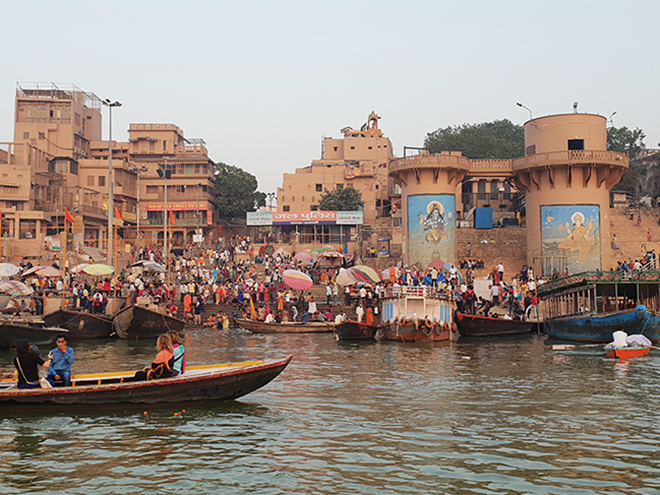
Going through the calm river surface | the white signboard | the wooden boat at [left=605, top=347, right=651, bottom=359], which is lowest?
the calm river surface

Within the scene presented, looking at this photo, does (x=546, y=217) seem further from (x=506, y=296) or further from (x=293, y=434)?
(x=293, y=434)

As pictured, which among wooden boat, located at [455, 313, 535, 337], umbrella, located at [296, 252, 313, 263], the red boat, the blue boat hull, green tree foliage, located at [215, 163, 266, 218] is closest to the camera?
the blue boat hull

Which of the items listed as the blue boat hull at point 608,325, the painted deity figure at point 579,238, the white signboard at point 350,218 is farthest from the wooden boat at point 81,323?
the white signboard at point 350,218

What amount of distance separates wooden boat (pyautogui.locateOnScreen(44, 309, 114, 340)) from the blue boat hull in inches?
797

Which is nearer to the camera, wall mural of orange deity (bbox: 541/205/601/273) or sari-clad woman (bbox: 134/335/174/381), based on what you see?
sari-clad woman (bbox: 134/335/174/381)

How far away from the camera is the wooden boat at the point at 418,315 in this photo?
29000 mm

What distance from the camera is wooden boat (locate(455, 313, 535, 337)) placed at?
31562 mm

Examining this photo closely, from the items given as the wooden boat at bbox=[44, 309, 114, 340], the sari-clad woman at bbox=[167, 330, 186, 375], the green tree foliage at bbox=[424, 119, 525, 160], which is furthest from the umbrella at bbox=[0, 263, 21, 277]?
the green tree foliage at bbox=[424, 119, 525, 160]

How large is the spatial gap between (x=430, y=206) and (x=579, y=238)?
9.67m

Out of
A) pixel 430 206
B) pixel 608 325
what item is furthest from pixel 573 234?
pixel 608 325

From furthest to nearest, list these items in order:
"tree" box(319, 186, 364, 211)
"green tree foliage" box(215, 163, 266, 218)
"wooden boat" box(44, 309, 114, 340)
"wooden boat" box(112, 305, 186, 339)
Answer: "green tree foliage" box(215, 163, 266, 218), "tree" box(319, 186, 364, 211), "wooden boat" box(112, 305, 186, 339), "wooden boat" box(44, 309, 114, 340)

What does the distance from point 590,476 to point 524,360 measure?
13352mm

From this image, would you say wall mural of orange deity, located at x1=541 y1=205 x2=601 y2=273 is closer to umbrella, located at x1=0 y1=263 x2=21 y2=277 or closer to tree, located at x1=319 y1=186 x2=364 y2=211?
tree, located at x1=319 y1=186 x2=364 y2=211

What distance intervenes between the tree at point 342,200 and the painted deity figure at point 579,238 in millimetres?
27456
